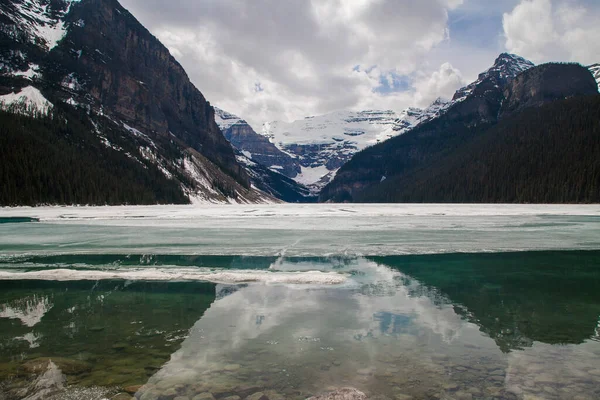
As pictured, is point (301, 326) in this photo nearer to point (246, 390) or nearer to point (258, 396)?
point (246, 390)

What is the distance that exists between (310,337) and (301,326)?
74cm

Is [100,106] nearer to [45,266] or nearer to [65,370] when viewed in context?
[45,266]

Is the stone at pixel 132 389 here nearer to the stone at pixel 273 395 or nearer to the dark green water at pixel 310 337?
the dark green water at pixel 310 337

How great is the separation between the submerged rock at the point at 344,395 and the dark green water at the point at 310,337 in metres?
0.21

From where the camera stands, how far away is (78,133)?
146m

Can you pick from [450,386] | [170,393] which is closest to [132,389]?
[170,393]

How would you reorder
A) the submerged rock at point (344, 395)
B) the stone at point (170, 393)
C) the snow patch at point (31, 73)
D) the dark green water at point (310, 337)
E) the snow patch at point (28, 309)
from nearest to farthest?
the submerged rock at point (344, 395) < the stone at point (170, 393) < the dark green water at point (310, 337) < the snow patch at point (28, 309) < the snow patch at point (31, 73)

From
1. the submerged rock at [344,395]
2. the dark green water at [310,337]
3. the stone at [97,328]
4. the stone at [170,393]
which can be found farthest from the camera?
the stone at [97,328]

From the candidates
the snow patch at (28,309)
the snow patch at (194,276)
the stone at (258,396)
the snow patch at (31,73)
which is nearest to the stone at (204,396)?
the stone at (258,396)

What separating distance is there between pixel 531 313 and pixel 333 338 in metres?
5.25

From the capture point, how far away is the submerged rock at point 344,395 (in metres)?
5.53

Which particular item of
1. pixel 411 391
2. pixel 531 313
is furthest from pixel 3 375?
pixel 531 313

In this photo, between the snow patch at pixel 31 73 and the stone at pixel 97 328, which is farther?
the snow patch at pixel 31 73

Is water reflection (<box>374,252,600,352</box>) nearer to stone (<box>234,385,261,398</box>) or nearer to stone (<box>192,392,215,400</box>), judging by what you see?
stone (<box>234,385,261,398</box>)
